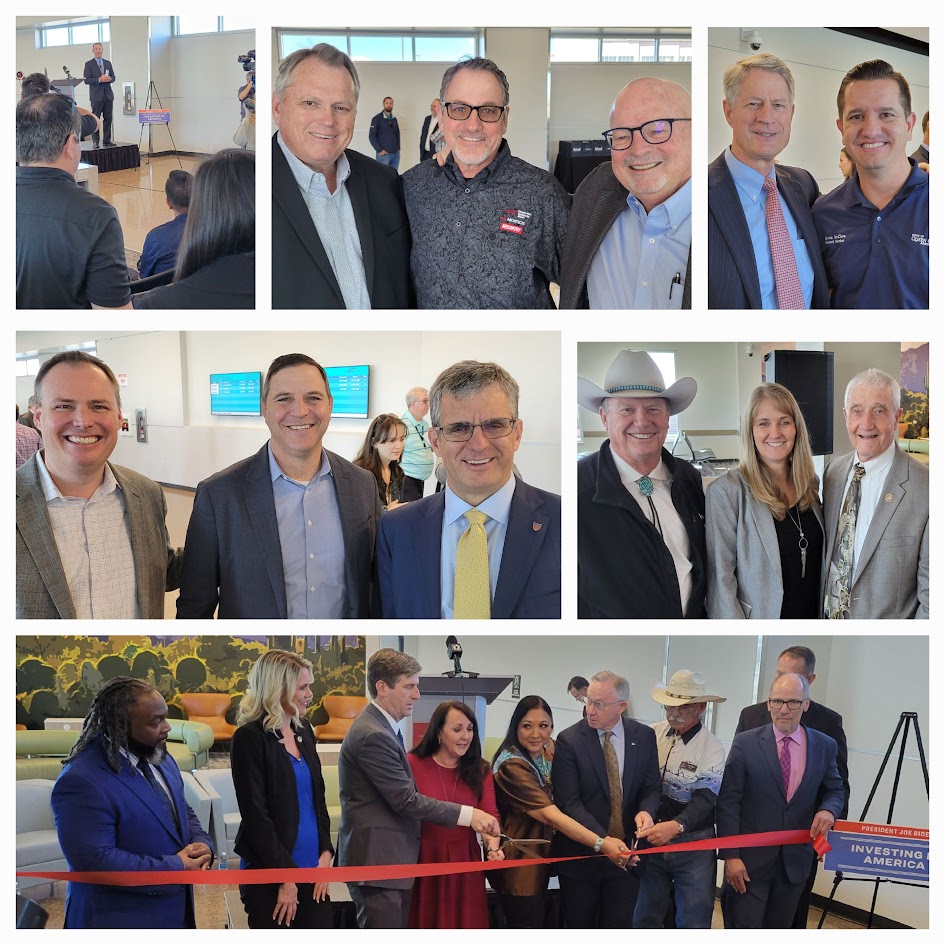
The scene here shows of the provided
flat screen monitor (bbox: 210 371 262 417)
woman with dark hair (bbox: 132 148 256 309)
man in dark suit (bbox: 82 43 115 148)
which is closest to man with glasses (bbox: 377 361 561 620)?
flat screen monitor (bbox: 210 371 262 417)

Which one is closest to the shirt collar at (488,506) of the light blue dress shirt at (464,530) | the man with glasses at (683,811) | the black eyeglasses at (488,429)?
the light blue dress shirt at (464,530)

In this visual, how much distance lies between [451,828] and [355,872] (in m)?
0.35

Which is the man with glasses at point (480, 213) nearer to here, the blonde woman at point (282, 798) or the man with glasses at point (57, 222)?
the man with glasses at point (57, 222)

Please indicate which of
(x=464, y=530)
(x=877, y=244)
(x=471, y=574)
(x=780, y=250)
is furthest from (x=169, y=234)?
(x=877, y=244)

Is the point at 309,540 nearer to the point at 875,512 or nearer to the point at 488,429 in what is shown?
the point at 488,429

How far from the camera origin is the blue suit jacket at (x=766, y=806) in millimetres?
3629

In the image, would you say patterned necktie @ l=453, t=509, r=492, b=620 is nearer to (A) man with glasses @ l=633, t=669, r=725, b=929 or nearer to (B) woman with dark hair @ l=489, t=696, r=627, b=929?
(B) woman with dark hair @ l=489, t=696, r=627, b=929

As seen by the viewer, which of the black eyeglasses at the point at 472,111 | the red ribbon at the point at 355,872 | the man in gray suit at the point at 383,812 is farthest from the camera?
the man in gray suit at the point at 383,812

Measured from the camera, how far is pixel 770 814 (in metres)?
3.63

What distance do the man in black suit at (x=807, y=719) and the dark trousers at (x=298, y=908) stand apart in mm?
1514

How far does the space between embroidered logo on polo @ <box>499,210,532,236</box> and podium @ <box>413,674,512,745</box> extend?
1.46 metres

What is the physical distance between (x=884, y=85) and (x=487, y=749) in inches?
96.6

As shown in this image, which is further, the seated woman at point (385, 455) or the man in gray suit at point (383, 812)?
the man in gray suit at point (383, 812)

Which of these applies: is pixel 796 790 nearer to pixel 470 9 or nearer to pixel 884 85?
pixel 884 85
